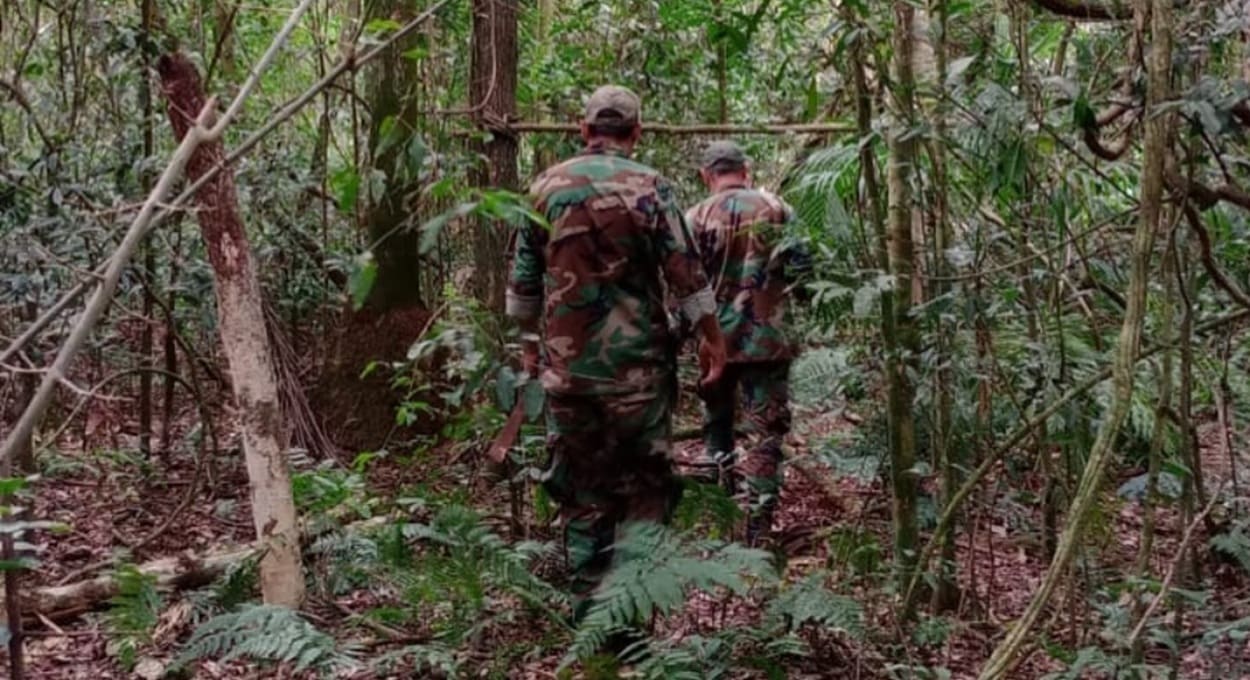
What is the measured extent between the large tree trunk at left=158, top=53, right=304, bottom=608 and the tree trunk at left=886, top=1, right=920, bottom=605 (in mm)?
2097

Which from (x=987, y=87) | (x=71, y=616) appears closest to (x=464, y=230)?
(x=71, y=616)

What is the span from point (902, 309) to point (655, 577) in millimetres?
1294

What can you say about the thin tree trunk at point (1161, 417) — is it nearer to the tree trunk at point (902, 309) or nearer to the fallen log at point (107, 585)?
the tree trunk at point (902, 309)

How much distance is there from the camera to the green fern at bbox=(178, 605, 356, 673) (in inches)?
131

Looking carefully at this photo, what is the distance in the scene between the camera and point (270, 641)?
3.35 m

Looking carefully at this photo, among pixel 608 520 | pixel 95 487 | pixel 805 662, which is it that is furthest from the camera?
pixel 95 487

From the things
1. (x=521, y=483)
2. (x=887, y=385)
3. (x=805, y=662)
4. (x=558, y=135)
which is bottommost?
(x=805, y=662)

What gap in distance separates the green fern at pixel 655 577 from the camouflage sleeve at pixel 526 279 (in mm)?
1008

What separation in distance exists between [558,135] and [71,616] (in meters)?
3.30

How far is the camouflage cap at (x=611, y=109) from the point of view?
3936 millimetres

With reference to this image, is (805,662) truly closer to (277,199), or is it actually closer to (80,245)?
(80,245)

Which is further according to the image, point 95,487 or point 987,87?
point 95,487

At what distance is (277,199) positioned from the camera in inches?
284

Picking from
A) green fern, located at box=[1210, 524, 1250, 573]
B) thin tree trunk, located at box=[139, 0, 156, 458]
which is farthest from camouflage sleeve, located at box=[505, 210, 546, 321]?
green fern, located at box=[1210, 524, 1250, 573]
